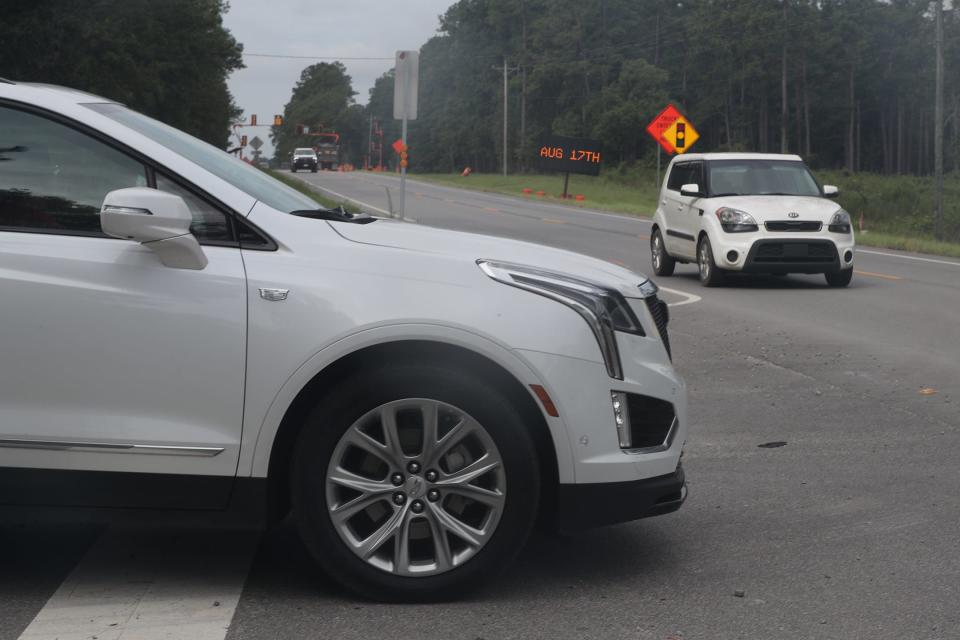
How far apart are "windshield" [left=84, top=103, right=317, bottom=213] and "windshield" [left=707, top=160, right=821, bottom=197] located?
42.8 ft

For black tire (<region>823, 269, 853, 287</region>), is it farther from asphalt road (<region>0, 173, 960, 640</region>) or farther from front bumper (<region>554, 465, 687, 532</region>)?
front bumper (<region>554, 465, 687, 532</region>)

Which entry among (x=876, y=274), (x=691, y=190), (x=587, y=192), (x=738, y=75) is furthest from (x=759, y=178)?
(x=738, y=75)

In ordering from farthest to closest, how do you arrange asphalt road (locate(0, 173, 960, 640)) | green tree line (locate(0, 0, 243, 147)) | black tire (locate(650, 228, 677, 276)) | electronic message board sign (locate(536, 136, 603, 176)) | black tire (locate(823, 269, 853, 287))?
1. electronic message board sign (locate(536, 136, 603, 176))
2. green tree line (locate(0, 0, 243, 147))
3. black tire (locate(650, 228, 677, 276))
4. black tire (locate(823, 269, 853, 287))
5. asphalt road (locate(0, 173, 960, 640))

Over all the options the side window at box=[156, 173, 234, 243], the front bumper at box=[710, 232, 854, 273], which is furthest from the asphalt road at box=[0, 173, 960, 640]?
the front bumper at box=[710, 232, 854, 273]

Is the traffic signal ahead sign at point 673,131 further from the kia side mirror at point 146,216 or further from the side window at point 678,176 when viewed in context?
the kia side mirror at point 146,216

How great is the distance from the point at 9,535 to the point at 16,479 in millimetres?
1051

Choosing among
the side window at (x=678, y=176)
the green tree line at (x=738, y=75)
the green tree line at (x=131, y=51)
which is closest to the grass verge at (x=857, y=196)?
the side window at (x=678, y=176)

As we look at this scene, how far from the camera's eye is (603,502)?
436 centimetres

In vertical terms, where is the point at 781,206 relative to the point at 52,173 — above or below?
above

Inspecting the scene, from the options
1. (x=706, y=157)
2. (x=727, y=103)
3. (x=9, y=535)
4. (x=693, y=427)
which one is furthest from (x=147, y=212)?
(x=727, y=103)

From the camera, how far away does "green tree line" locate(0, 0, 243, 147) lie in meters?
37.0

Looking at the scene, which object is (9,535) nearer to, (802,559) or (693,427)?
(802,559)

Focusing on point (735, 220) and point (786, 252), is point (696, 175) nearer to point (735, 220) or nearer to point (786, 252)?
point (735, 220)

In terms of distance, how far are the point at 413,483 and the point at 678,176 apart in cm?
1525
